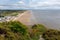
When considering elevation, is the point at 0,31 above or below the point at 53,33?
above

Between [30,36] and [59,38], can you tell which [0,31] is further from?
[59,38]

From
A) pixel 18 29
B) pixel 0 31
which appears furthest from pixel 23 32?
pixel 0 31

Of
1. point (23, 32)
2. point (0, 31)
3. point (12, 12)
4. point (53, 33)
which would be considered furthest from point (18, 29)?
point (12, 12)

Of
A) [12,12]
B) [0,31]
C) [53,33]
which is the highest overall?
[0,31]

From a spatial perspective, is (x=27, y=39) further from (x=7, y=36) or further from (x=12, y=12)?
(x=12, y=12)

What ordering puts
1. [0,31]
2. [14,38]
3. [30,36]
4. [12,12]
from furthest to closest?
[12,12] → [30,36] → [0,31] → [14,38]

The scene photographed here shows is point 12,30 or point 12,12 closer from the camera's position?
point 12,30

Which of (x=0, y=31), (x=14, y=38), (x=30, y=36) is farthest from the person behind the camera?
(x=30, y=36)

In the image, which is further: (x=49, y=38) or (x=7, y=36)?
(x=49, y=38)

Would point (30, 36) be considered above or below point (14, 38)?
below
